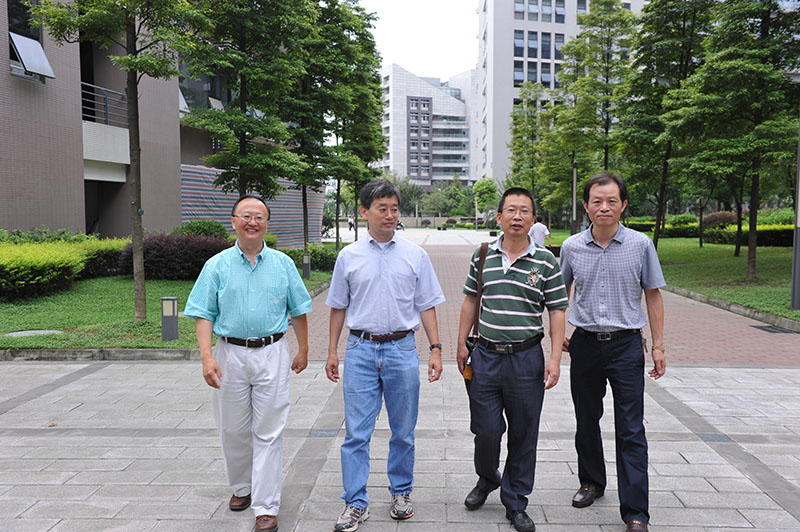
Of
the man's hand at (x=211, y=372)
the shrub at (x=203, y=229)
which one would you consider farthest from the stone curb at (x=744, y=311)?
the shrub at (x=203, y=229)

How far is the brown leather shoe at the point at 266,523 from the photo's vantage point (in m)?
3.49

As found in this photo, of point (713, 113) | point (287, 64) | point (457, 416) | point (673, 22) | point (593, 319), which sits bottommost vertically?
point (457, 416)

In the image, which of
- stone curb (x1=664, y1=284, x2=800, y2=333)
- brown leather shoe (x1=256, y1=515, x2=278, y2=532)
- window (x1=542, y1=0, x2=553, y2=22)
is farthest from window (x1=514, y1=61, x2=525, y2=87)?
brown leather shoe (x1=256, y1=515, x2=278, y2=532)

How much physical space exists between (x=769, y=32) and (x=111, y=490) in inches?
697

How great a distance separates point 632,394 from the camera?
11.5ft

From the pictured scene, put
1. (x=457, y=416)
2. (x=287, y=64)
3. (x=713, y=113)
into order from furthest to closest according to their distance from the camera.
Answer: (x=713, y=113), (x=287, y=64), (x=457, y=416)

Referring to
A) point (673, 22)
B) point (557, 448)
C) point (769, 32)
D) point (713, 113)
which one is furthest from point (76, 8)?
point (673, 22)

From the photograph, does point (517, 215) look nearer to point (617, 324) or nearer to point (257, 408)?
point (617, 324)

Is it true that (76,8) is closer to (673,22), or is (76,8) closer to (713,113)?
(713,113)

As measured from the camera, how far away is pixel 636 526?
3.39 metres

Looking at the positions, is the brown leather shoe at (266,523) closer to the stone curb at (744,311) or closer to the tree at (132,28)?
the tree at (132,28)

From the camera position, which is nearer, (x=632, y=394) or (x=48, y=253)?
(x=632, y=394)

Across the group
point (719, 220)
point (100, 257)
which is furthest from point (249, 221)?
point (719, 220)

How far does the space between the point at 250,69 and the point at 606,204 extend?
485 inches
